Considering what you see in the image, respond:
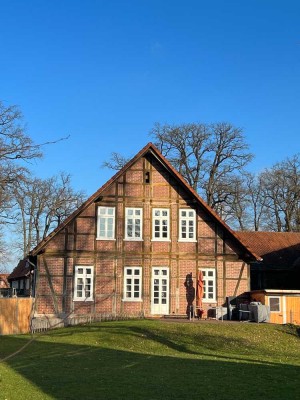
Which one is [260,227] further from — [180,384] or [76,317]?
[180,384]

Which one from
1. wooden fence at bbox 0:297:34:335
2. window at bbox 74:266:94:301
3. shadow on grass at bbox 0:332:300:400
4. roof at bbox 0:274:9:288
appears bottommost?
shadow on grass at bbox 0:332:300:400

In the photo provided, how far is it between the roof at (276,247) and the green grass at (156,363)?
1079 cm

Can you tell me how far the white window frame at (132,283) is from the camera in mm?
26922

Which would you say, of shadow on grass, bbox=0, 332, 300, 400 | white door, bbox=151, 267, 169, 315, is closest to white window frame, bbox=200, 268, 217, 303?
white door, bbox=151, 267, 169, 315

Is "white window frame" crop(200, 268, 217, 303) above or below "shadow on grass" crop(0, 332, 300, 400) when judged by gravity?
above

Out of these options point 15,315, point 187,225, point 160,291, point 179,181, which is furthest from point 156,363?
point 179,181

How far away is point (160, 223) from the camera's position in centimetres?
2784

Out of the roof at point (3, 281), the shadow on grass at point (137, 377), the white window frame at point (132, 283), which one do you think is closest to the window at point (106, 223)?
the white window frame at point (132, 283)

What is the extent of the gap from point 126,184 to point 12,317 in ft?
28.5

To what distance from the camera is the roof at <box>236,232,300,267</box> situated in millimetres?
33594

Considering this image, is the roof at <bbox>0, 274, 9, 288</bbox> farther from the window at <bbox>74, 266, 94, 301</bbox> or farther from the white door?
the white door

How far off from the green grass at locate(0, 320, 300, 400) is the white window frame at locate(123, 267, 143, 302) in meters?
3.29

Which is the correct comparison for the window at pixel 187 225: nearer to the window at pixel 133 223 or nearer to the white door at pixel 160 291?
the white door at pixel 160 291

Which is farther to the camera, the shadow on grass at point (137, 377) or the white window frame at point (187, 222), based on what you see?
the white window frame at point (187, 222)
